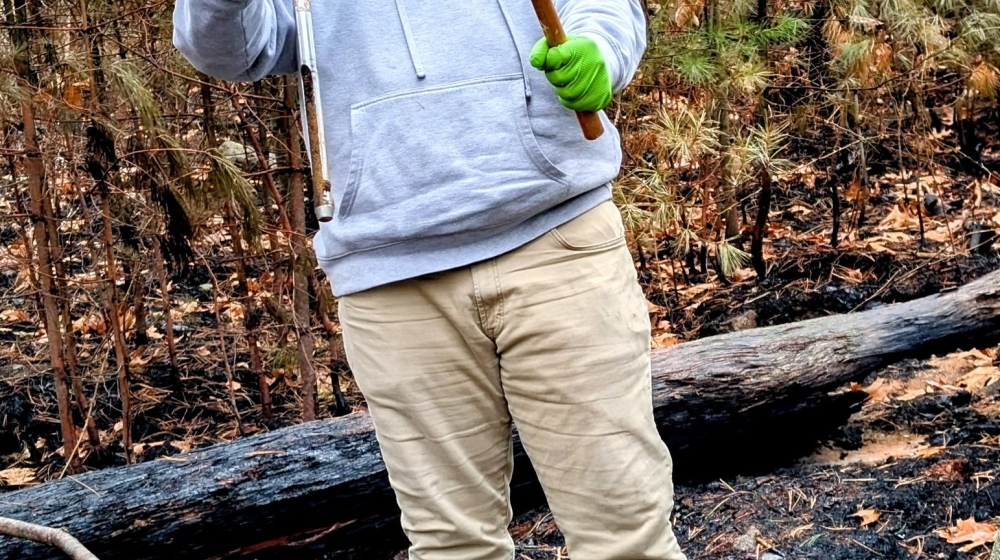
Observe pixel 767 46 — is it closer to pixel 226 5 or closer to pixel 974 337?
pixel 974 337

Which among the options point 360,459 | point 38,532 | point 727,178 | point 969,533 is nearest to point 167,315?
point 360,459

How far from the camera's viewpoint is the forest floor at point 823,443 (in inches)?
109

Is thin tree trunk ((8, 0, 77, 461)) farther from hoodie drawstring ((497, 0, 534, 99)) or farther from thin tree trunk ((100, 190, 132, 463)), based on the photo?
hoodie drawstring ((497, 0, 534, 99))

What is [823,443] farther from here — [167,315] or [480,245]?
[167,315]

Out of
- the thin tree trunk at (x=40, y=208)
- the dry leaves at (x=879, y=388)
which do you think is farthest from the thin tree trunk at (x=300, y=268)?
the dry leaves at (x=879, y=388)

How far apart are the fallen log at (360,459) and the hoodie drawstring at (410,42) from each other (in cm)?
156

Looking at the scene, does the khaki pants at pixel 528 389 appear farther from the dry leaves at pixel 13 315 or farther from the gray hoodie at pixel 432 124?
the dry leaves at pixel 13 315

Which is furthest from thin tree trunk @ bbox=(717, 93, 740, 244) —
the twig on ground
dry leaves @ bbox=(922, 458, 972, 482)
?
the twig on ground

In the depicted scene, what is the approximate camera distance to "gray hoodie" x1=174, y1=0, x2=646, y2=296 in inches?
64.6

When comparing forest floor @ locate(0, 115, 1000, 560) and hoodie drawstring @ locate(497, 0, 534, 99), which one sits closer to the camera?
hoodie drawstring @ locate(497, 0, 534, 99)

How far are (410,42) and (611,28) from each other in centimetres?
37

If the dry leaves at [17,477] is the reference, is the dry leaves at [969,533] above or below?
below

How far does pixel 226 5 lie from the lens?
1.60 metres

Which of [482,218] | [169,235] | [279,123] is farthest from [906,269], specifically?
[482,218]
